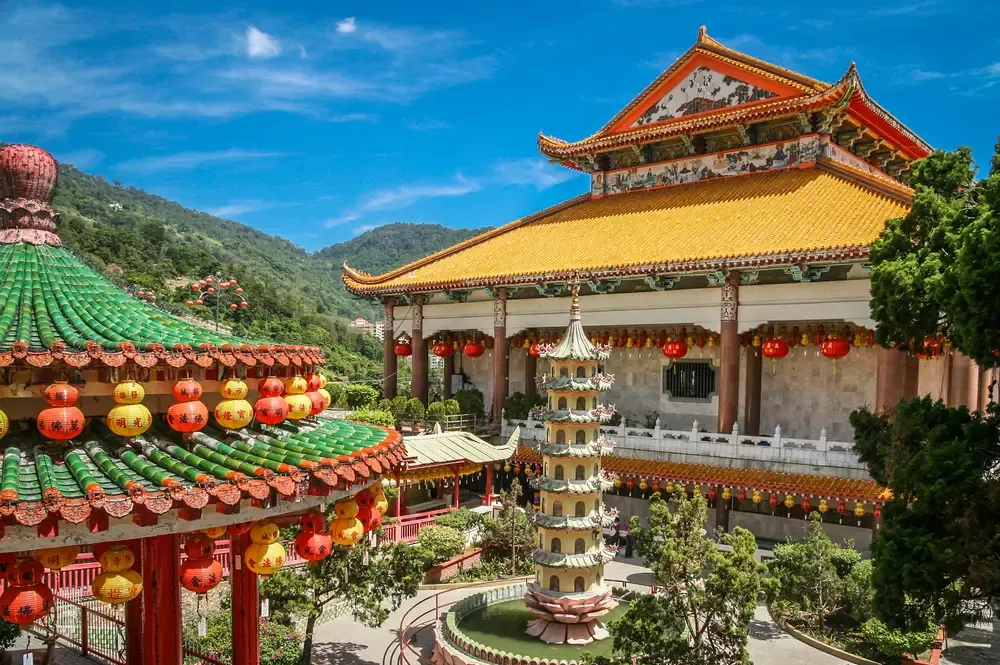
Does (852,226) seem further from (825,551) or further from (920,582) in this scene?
(920,582)

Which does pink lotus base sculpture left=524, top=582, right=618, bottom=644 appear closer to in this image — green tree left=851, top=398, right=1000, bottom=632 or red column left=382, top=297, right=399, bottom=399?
green tree left=851, top=398, right=1000, bottom=632

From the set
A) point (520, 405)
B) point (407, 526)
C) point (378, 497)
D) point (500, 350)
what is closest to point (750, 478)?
point (407, 526)

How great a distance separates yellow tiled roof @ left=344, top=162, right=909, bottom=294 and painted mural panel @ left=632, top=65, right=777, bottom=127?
8.42 ft

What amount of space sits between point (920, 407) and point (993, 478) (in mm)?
1694

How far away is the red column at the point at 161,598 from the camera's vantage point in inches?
257

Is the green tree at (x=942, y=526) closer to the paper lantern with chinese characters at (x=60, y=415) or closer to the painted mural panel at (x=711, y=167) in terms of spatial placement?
the paper lantern with chinese characters at (x=60, y=415)

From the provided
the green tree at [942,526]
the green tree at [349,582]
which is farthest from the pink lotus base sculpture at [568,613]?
the green tree at [942,526]

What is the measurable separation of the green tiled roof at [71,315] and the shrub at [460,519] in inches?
507

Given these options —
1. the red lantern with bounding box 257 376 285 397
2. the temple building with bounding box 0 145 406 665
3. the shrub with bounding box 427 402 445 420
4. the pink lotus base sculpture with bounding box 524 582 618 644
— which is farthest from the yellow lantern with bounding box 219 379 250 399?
the shrub with bounding box 427 402 445 420

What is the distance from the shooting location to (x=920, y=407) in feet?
38.1

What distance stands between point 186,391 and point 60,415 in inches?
32.4

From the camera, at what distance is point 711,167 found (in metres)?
25.6

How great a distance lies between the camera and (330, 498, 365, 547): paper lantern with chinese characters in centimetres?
700

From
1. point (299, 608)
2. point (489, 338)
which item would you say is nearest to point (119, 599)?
point (299, 608)
